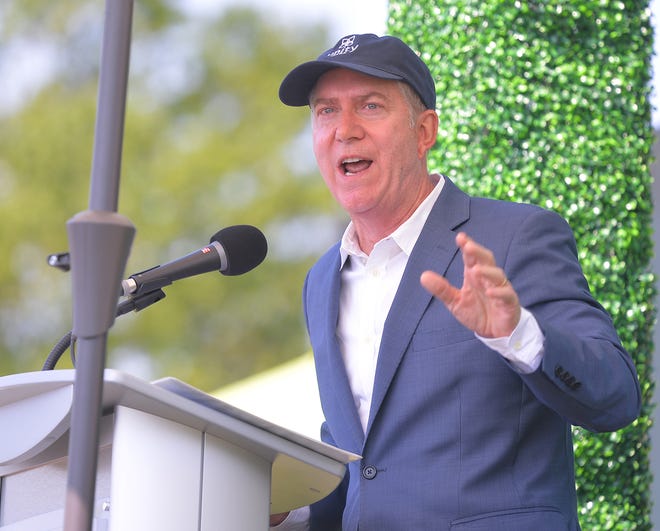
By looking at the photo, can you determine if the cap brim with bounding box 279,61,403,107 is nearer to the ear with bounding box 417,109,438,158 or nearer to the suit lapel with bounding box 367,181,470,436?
the ear with bounding box 417,109,438,158

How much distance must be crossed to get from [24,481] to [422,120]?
1293mm

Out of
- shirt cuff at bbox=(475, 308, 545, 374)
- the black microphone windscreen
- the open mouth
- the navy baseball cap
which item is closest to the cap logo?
the navy baseball cap

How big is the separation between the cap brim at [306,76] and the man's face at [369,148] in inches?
1.8

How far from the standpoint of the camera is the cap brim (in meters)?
2.45

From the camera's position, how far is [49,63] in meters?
14.0

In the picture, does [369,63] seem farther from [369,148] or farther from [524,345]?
[524,345]

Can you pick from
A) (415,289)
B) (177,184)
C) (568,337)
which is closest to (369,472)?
(415,289)

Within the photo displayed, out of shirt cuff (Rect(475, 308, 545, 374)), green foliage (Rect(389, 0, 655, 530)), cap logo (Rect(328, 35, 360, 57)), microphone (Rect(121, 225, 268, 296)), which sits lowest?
shirt cuff (Rect(475, 308, 545, 374))

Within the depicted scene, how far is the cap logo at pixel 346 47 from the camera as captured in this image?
249cm

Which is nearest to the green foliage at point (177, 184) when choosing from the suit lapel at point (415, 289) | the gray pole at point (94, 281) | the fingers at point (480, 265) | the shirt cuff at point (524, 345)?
the suit lapel at point (415, 289)

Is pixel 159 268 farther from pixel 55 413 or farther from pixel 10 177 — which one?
pixel 10 177

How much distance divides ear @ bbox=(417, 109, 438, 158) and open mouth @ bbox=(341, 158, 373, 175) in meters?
0.16

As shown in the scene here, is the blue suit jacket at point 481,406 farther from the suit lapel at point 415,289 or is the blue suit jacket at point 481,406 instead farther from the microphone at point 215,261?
the microphone at point 215,261

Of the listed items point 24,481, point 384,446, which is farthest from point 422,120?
point 24,481
